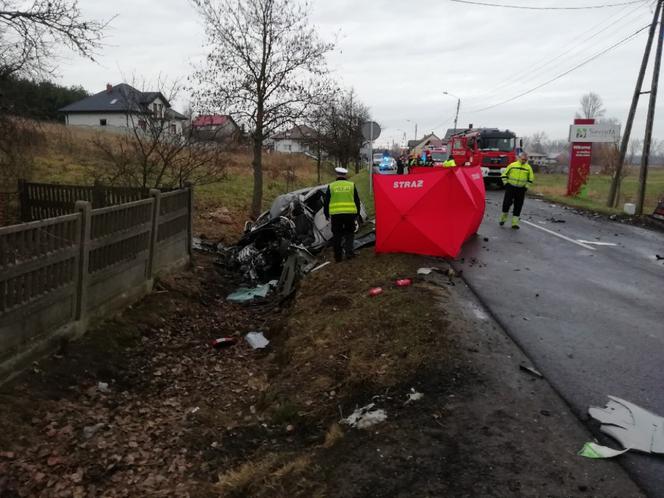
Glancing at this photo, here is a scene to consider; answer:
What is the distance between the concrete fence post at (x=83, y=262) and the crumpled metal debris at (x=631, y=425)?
5.15 metres

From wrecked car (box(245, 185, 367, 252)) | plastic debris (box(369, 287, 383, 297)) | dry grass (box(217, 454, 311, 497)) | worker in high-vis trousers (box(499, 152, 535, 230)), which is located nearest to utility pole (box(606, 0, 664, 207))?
worker in high-vis trousers (box(499, 152, 535, 230))

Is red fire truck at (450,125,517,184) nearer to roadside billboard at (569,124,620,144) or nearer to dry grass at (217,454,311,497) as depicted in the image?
roadside billboard at (569,124,620,144)

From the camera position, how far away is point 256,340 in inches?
277

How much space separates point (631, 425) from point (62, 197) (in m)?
8.75

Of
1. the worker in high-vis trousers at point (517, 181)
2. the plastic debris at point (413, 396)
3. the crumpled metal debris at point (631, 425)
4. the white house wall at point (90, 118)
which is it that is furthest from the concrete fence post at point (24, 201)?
the white house wall at point (90, 118)

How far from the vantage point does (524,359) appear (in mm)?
5059

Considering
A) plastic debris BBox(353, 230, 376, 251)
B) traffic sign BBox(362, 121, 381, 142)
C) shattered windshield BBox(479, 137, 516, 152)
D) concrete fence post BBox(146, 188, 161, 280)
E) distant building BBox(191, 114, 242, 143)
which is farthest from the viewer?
shattered windshield BBox(479, 137, 516, 152)

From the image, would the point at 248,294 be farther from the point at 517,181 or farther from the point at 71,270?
the point at 517,181

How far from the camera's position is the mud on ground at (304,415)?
3344 mm

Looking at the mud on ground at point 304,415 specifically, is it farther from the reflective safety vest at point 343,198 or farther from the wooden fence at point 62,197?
the wooden fence at point 62,197

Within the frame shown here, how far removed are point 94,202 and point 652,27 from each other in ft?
61.9

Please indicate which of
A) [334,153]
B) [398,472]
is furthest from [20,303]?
[334,153]

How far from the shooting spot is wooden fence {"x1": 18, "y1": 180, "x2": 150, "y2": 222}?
8.63 m

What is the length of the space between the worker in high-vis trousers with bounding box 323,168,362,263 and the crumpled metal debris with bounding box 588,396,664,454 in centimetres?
544
